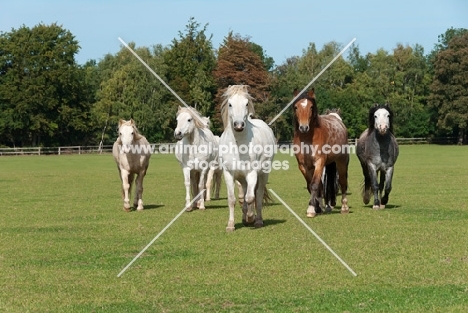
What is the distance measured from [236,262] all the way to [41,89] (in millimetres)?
77952

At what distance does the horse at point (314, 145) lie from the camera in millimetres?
14445

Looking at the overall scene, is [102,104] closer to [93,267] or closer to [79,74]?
[79,74]

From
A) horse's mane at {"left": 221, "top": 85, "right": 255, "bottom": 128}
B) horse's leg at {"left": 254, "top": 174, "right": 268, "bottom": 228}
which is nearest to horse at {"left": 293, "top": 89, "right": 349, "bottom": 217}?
horse's leg at {"left": 254, "top": 174, "right": 268, "bottom": 228}

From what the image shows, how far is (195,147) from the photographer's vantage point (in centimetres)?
1753

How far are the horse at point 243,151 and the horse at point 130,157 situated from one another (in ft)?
14.7

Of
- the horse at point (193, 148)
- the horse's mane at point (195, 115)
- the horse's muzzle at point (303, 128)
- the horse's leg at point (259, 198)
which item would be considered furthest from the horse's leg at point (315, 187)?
the horse's mane at point (195, 115)

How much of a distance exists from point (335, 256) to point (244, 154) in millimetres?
3488

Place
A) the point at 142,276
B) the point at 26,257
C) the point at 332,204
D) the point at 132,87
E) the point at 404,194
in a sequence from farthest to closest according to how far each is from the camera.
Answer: the point at 132,87
the point at 404,194
the point at 332,204
the point at 26,257
the point at 142,276

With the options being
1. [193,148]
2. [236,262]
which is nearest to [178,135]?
[193,148]

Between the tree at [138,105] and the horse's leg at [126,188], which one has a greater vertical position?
the tree at [138,105]

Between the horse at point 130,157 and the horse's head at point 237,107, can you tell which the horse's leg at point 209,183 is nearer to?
the horse at point 130,157

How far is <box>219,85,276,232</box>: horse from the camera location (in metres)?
12.2

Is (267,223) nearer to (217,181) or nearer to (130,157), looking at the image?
(130,157)


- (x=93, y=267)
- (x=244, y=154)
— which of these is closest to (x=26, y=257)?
(x=93, y=267)
